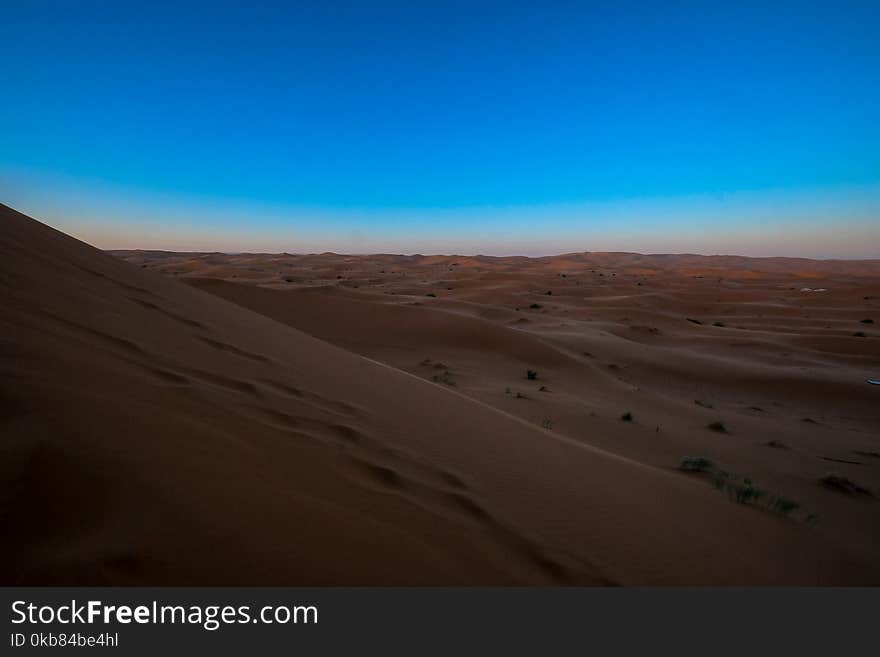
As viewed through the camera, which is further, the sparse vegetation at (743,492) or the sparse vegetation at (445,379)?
the sparse vegetation at (445,379)

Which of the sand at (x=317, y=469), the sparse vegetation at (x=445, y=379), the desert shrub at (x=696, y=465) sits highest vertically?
the sand at (x=317, y=469)

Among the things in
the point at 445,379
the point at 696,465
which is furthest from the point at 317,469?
the point at 445,379

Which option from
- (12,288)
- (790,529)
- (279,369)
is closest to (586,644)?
(790,529)

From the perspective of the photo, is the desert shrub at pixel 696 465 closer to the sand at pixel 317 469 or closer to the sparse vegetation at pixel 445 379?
the sand at pixel 317 469

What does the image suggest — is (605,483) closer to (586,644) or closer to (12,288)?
(586,644)

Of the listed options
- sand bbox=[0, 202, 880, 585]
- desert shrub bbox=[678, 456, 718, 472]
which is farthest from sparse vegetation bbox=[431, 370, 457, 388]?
desert shrub bbox=[678, 456, 718, 472]

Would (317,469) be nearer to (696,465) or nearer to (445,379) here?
(696,465)

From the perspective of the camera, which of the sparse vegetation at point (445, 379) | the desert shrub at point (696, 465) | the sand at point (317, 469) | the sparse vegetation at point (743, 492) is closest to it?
the sand at point (317, 469)

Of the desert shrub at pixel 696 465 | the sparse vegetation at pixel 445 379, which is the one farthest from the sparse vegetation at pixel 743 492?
the sparse vegetation at pixel 445 379

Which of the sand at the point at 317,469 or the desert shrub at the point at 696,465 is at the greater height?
the sand at the point at 317,469

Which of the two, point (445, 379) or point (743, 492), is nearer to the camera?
point (743, 492)

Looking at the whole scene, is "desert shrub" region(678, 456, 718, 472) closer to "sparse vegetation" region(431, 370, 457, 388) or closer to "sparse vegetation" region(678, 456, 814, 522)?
"sparse vegetation" region(678, 456, 814, 522)
